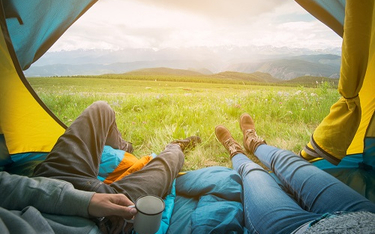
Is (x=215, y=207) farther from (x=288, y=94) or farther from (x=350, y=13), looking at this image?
(x=288, y=94)

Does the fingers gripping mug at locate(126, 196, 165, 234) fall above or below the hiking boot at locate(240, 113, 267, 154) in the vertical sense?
above

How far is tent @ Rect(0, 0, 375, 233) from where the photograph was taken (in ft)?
3.34

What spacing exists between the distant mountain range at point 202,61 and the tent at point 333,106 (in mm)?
2781

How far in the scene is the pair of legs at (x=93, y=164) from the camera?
0.84 metres

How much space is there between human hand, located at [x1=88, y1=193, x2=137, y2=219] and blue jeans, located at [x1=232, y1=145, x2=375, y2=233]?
444mm

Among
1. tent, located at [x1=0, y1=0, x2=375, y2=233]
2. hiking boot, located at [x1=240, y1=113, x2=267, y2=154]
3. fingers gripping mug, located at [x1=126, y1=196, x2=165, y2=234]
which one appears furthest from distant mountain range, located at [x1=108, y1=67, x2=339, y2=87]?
fingers gripping mug, located at [x1=126, y1=196, x2=165, y2=234]

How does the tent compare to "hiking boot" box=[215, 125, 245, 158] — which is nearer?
the tent

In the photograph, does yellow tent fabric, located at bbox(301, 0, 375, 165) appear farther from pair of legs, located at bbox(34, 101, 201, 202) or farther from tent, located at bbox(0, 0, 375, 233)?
pair of legs, located at bbox(34, 101, 201, 202)

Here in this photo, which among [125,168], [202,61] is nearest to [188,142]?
[125,168]

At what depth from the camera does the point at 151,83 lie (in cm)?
476

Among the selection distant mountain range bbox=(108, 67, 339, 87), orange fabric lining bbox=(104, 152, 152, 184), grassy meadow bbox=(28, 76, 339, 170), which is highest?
orange fabric lining bbox=(104, 152, 152, 184)

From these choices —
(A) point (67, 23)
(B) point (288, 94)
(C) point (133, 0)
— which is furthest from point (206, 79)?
(A) point (67, 23)

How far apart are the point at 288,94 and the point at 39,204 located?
105 inches

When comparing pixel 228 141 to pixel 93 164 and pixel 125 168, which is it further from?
pixel 93 164
